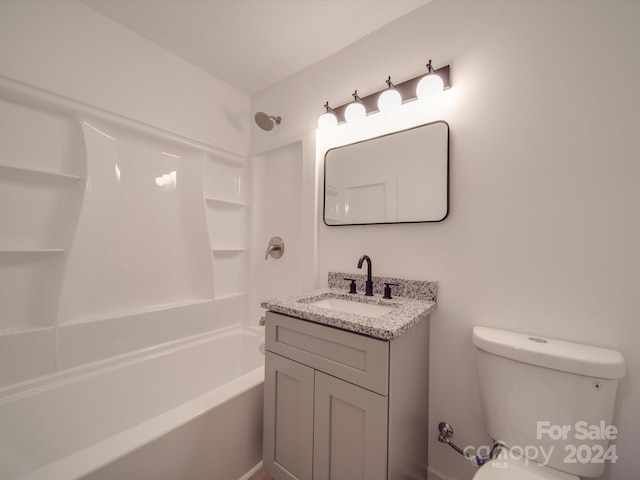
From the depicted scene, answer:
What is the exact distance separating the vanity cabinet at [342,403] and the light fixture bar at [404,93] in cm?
115

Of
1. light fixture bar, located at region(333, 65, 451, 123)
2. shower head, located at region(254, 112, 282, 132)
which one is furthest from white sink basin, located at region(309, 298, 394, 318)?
shower head, located at region(254, 112, 282, 132)

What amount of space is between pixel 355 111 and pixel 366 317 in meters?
1.14

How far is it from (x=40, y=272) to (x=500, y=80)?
2.37 meters

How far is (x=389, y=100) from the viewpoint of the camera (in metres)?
1.27

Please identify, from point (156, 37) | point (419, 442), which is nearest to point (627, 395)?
point (419, 442)

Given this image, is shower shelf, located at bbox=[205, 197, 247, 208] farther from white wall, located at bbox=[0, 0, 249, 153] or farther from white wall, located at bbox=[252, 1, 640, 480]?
white wall, located at bbox=[252, 1, 640, 480]

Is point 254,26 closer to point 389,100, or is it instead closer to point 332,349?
point 389,100

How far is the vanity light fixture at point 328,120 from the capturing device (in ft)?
4.94

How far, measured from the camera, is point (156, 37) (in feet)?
4.94

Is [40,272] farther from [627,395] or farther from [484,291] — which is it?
[627,395]

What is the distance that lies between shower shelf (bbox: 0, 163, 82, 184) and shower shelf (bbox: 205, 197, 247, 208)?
726 millimetres

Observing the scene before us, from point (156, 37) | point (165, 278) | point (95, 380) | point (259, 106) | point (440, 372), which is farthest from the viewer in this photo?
point (259, 106)

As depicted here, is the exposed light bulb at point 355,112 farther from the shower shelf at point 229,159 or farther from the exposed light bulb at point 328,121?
the shower shelf at point 229,159

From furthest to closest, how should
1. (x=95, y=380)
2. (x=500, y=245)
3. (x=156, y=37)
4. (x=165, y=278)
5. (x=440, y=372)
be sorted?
(x=165, y=278) → (x=156, y=37) → (x=95, y=380) → (x=440, y=372) → (x=500, y=245)
